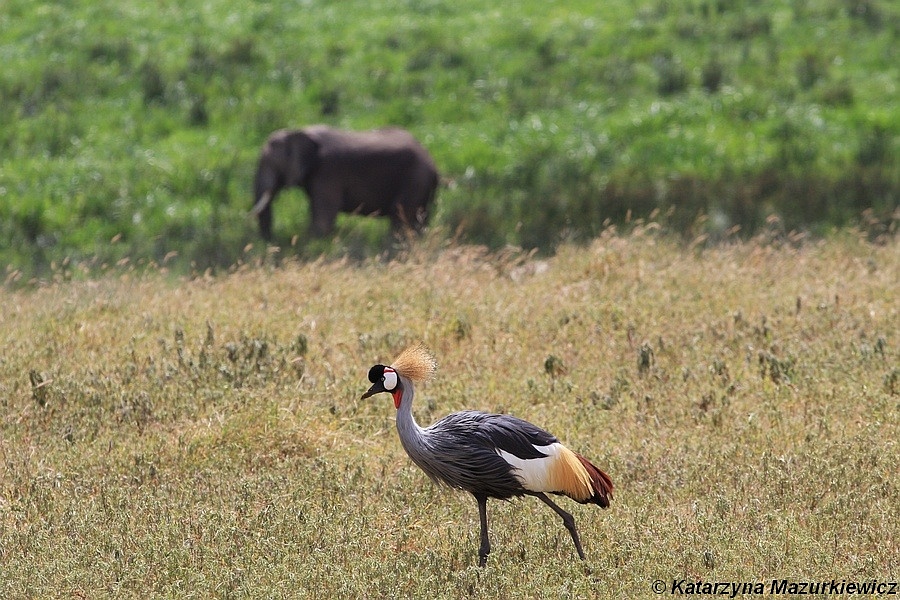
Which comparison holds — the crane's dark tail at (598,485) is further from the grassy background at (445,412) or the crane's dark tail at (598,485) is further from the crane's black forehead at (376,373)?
the crane's black forehead at (376,373)

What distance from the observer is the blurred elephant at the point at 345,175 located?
1512cm

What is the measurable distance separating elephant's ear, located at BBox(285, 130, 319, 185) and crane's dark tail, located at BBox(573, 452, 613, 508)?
891cm

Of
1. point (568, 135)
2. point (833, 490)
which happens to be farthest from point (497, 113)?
point (833, 490)

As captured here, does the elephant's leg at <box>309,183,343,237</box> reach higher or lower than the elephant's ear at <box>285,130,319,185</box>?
lower

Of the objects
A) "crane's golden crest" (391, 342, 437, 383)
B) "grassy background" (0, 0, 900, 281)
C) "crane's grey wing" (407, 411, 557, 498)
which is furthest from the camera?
"grassy background" (0, 0, 900, 281)

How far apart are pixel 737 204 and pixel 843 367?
6214mm

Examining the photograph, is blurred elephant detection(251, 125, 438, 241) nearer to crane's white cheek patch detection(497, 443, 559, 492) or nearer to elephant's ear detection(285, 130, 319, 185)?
elephant's ear detection(285, 130, 319, 185)

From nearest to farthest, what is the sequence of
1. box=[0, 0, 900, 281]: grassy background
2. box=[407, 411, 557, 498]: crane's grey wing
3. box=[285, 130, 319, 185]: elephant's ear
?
box=[407, 411, 557, 498]: crane's grey wing < box=[285, 130, 319, 185]: elephant's ear < box=[0, 0, 900, 281]: grassy background

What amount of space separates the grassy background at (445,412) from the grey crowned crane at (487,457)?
0.38m

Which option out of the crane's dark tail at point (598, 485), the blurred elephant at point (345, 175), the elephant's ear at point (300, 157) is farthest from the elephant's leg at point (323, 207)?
the crane's dark tail at point (598, 485)

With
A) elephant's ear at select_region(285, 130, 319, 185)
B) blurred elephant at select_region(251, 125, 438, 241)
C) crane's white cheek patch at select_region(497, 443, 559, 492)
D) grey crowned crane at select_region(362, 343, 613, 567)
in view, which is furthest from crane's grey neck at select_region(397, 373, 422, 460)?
elephant's ear at select_region(285, 130, 319, 185)

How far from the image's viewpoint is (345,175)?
1520cm

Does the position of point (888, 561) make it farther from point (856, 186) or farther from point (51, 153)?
point (51, 153)

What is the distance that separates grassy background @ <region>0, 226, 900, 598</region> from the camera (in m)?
6.70
